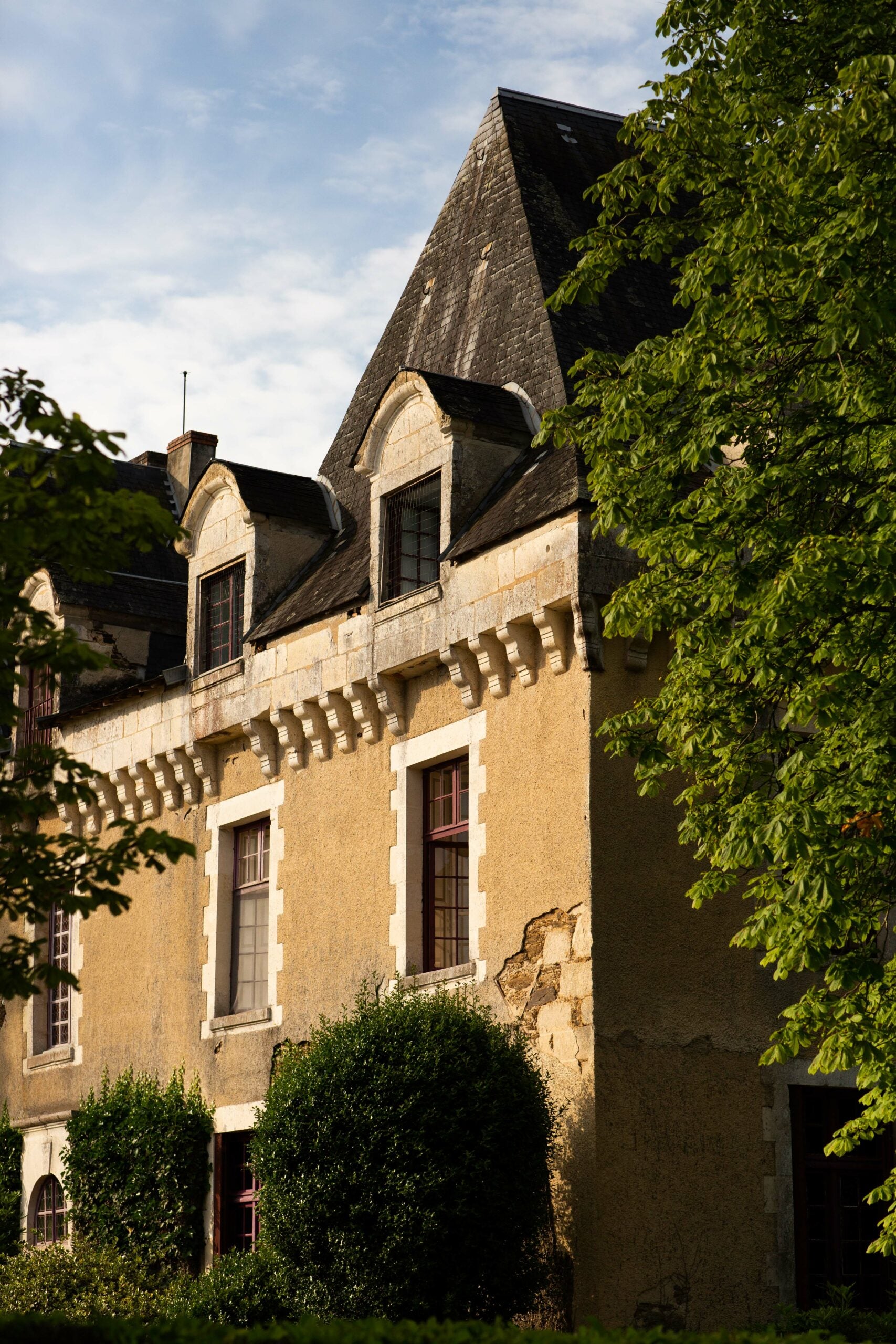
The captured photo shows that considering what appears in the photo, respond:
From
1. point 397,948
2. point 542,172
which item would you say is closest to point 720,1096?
point 397,948

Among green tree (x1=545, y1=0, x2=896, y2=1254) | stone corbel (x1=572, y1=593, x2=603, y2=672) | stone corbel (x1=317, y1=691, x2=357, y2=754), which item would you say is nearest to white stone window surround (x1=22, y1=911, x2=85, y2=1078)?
stone corbel (x1=317, y1=691, x2=357, y2=754)

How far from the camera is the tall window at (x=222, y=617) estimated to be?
55.2 feet

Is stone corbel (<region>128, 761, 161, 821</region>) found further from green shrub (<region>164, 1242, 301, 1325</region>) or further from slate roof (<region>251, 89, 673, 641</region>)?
green shrub (<region>164, 1242, 301, 1325</region>)

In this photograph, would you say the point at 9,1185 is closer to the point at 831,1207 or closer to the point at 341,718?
the point at 341,718

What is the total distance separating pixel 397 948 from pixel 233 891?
3.18 meters

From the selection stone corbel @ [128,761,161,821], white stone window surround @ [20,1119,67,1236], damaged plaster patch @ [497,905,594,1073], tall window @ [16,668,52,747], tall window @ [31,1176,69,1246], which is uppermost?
tall window @ [16,668,52,747]

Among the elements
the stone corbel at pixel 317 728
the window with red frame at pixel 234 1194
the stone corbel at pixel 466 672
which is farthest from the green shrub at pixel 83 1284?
the stone corbel at pixel 466 672

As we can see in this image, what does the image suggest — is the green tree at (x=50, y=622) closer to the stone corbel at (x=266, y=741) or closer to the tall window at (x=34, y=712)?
the stone corbel at (x=266, y=741)

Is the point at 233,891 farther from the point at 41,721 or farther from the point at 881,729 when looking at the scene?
the point at 881,729

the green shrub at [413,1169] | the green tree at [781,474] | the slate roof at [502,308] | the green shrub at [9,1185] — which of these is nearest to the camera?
the green tree at [781,474]

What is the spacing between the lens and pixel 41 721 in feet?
61.7

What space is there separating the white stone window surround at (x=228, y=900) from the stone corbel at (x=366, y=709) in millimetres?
1434

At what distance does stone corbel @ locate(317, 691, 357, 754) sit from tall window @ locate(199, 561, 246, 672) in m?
1.85

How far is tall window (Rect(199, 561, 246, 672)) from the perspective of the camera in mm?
16812
